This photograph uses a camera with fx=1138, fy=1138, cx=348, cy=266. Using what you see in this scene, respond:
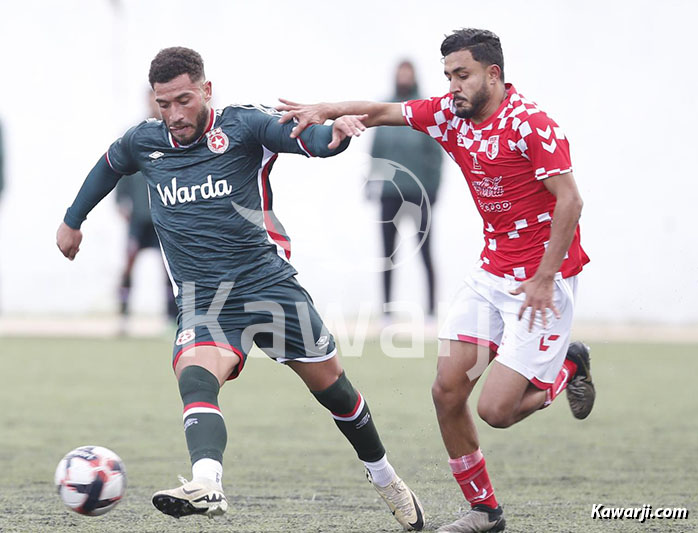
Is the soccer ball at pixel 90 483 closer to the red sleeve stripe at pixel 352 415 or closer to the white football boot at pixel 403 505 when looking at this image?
the red sleeve stripe at pixel 352 415

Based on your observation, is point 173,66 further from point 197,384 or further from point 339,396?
point 339,396

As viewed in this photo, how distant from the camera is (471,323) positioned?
505 cm

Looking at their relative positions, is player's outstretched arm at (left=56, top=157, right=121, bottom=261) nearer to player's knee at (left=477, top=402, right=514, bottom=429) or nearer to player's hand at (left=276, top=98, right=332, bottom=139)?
player's hand at (left=276, top=98, right=332, bottom=139)

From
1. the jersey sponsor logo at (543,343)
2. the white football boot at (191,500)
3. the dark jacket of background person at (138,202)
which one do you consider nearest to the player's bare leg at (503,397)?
the jersey sponsor logo at (543,343)

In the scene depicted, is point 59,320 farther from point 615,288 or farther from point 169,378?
point 615,288

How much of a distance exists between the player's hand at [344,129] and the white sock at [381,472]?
4.91ft

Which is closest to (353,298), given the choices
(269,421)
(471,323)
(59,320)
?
(59,320)

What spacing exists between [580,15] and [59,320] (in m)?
8.05

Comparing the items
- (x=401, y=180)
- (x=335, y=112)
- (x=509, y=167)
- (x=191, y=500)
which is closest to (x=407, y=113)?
(x=335, y=112)

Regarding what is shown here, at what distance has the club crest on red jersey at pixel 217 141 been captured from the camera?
4875 mm

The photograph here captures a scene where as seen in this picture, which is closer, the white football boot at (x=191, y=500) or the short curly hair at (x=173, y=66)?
the white football boot at (x=191, y=500)

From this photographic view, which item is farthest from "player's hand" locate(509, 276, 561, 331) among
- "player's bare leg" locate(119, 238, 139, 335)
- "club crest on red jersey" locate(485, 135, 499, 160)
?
"player's bare leg" locate(119, 238, 139, 335)

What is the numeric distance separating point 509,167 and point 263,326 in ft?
4.09

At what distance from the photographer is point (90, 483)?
4246 millimetres
